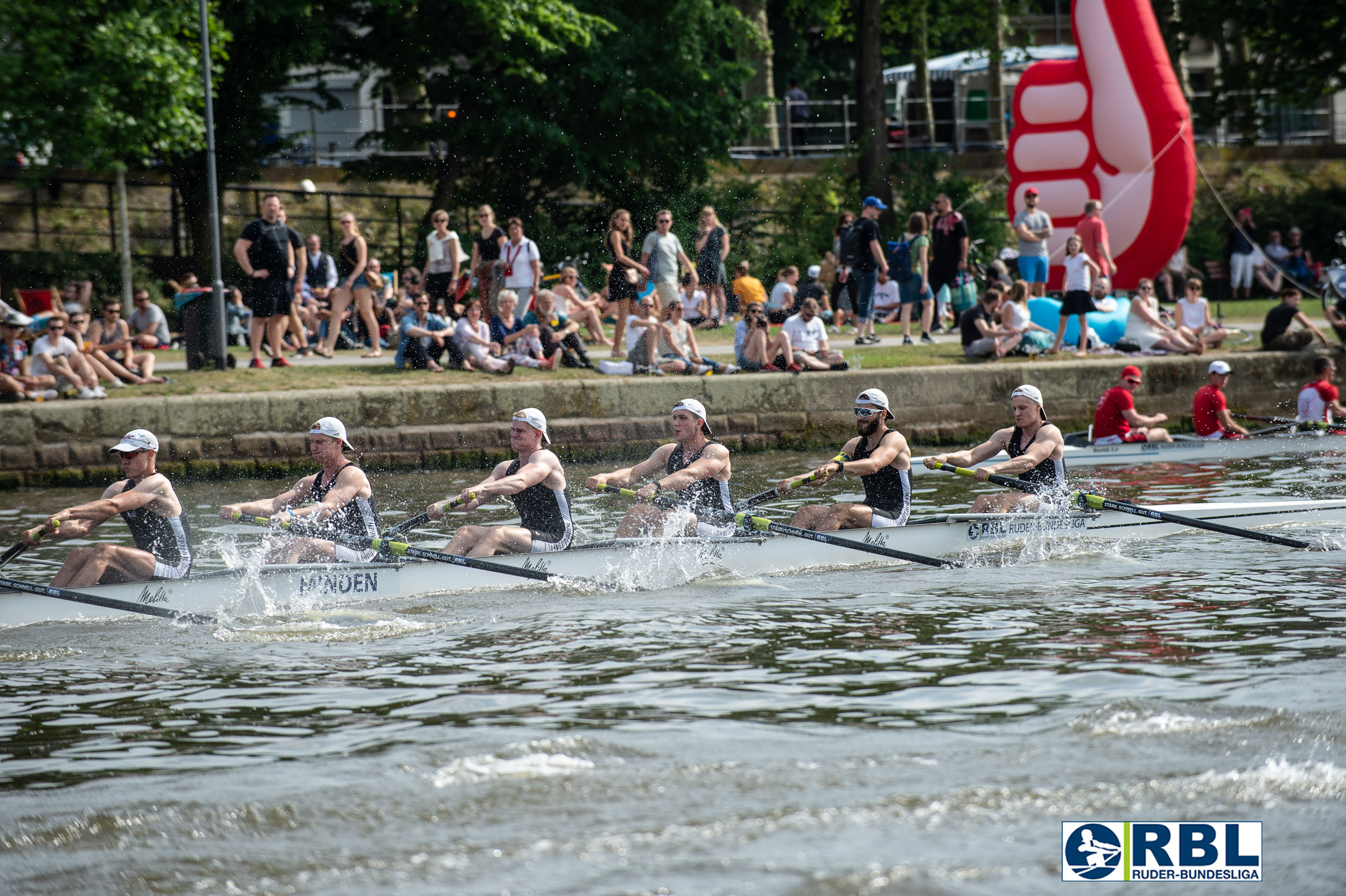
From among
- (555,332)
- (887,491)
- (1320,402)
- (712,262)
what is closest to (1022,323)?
(1320,402)

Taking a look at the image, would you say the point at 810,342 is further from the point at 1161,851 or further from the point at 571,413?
the point at 1161,851

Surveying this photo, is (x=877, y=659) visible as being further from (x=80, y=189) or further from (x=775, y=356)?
(x=80, y=189)

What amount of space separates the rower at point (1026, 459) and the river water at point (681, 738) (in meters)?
1.05

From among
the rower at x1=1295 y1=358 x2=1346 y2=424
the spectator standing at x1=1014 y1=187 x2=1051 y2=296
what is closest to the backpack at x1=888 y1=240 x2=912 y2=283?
the spectator standing at x1=1014 y1=187 x2=1051 y2=296

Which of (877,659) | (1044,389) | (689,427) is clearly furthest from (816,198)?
(877,659)

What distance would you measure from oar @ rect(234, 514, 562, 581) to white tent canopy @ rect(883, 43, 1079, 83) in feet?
81.5

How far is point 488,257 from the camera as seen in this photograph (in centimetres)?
1912

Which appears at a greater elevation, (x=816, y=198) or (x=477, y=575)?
(x=816, y=198)

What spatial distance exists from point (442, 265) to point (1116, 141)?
1092 centimetres

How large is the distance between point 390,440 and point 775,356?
4.85 metres

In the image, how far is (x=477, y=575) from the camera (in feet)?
34.7

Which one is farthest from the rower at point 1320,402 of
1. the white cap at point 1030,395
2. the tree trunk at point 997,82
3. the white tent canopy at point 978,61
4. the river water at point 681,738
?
the white tent canopy at point 978,61

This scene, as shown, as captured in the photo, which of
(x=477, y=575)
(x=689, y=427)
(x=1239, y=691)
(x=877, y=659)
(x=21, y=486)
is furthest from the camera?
(x=21, y=486)

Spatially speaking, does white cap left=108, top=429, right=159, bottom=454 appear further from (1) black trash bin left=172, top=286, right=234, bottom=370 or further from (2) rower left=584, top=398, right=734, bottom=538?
(1) black trash bin left=172, top=286, right=234, bottom=370
